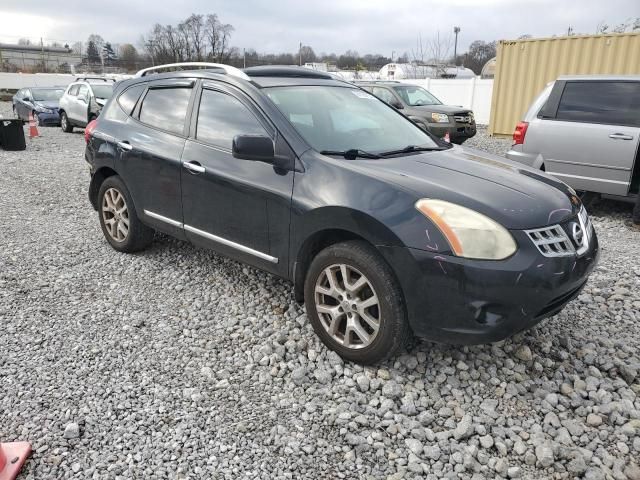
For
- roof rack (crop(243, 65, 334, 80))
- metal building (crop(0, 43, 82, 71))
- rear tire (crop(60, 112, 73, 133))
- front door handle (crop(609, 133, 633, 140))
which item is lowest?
rear tire (crop(60, 112, 73, 133))

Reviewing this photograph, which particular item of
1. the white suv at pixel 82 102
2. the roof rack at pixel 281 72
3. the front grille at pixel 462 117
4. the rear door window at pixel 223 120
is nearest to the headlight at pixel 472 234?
the rear door window at pixel 223 120

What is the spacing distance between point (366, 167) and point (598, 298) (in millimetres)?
2237

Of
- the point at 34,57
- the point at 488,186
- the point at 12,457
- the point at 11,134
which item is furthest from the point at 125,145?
the point at 34,57

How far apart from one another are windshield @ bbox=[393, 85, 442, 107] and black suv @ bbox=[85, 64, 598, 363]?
9.86 meters

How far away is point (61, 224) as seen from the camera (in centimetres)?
618

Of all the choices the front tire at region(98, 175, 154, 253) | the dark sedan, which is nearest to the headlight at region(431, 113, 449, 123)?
the front tire at region(98, 175, 154, 253)

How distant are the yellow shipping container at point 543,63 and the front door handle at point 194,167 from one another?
11.9 meters

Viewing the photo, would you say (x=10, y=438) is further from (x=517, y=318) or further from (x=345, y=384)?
(x=517, y=318)

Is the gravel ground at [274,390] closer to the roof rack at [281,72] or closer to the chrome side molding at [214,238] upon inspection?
the chrome side molding at [214,238]

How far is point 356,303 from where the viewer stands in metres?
3.05

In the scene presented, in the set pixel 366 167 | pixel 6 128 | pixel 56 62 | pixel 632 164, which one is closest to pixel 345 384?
pixel 366 167

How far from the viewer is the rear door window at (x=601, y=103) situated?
6.32m

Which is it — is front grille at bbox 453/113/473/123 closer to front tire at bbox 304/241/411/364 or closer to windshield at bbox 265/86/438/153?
windshield at bbox 265/86/438/153

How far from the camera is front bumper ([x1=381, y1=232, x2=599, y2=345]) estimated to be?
2.63m
